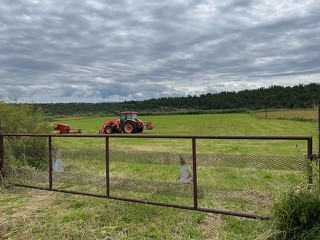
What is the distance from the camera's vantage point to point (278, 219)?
4684 millimetres

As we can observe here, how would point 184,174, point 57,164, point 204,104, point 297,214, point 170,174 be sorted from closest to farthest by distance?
point 297,214 < point 184,174 < point 57,164 < point 170,174 < point 204,104

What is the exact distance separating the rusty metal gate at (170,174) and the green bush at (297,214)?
0.42 m

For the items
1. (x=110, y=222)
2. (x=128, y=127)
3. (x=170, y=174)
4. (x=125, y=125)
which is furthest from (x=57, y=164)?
(x=125, y=125)

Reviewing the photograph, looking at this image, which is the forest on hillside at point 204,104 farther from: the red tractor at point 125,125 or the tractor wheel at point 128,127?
the tractor wheel at point 128,127

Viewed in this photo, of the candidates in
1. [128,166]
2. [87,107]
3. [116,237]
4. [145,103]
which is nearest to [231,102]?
[145,103]

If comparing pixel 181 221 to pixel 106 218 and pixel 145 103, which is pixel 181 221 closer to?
pixel 106 218

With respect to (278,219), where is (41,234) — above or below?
below

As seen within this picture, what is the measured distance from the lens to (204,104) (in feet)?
355

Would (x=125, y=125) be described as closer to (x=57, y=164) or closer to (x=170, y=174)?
(x=170, y=174)

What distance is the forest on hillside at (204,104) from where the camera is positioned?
86750 millimetres

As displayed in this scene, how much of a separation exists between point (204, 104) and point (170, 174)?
99.0m

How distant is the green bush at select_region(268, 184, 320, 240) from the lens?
4.50 meters

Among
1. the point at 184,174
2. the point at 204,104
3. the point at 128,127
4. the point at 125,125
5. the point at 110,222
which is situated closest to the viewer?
the point at 110,222

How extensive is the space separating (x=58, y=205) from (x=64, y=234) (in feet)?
4.94
